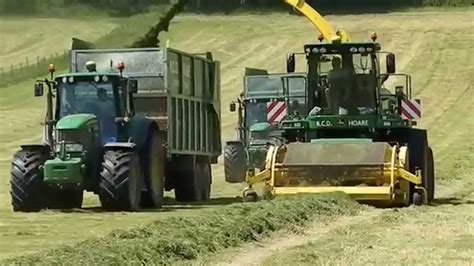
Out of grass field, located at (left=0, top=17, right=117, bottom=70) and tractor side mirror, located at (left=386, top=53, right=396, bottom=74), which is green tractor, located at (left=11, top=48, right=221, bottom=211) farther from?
grass field, located at (left=0, top=17, right=117, bottom=70)

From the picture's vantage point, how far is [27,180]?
19.2 m

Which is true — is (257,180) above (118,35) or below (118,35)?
below

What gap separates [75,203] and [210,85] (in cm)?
515

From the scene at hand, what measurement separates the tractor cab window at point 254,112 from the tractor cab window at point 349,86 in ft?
24.0

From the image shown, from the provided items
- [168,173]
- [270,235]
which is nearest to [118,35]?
[168,173]

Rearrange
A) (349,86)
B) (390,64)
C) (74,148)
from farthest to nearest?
(349,86) → (390,64) → (74,148)

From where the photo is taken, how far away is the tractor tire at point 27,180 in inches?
755

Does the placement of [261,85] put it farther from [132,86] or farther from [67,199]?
[67,199]

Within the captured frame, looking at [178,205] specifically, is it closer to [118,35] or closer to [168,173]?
[168,173]

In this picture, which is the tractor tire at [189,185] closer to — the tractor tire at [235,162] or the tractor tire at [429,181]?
the tractor tire at [429,181]

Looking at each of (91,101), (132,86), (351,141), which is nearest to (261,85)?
(351,141)

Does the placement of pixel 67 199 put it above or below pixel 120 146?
below

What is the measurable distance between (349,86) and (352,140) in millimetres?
1343

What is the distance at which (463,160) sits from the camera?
30.9 meters
